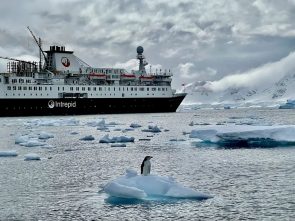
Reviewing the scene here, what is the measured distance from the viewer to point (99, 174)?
15117 millimetres

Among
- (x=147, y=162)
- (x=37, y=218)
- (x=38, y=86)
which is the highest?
(x=38, y=86)

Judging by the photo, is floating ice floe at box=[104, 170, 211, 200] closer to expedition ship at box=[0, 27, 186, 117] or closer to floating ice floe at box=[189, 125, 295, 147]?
floating ice floe at box=[189, 125, 295, 147]

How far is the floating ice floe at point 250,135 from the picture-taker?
20969mm

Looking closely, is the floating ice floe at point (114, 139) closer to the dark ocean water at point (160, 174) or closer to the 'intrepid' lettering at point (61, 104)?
the dark ocean water at point (160, 174)

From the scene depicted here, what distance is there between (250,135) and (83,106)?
52.9 meters

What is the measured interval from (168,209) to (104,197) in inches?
76.3

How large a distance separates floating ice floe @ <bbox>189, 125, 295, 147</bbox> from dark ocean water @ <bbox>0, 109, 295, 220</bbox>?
1.76ft

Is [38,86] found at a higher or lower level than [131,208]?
higher

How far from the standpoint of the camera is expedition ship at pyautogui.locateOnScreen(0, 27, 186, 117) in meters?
68.4

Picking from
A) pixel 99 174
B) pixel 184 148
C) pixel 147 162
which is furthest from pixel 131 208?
pixel 184 148


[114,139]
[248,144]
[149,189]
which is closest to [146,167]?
[149,189]

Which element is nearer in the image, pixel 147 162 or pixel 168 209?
pixel 168 209

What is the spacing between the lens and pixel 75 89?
7225 centimetres

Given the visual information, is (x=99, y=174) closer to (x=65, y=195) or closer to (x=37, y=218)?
(x=65, y=195)
